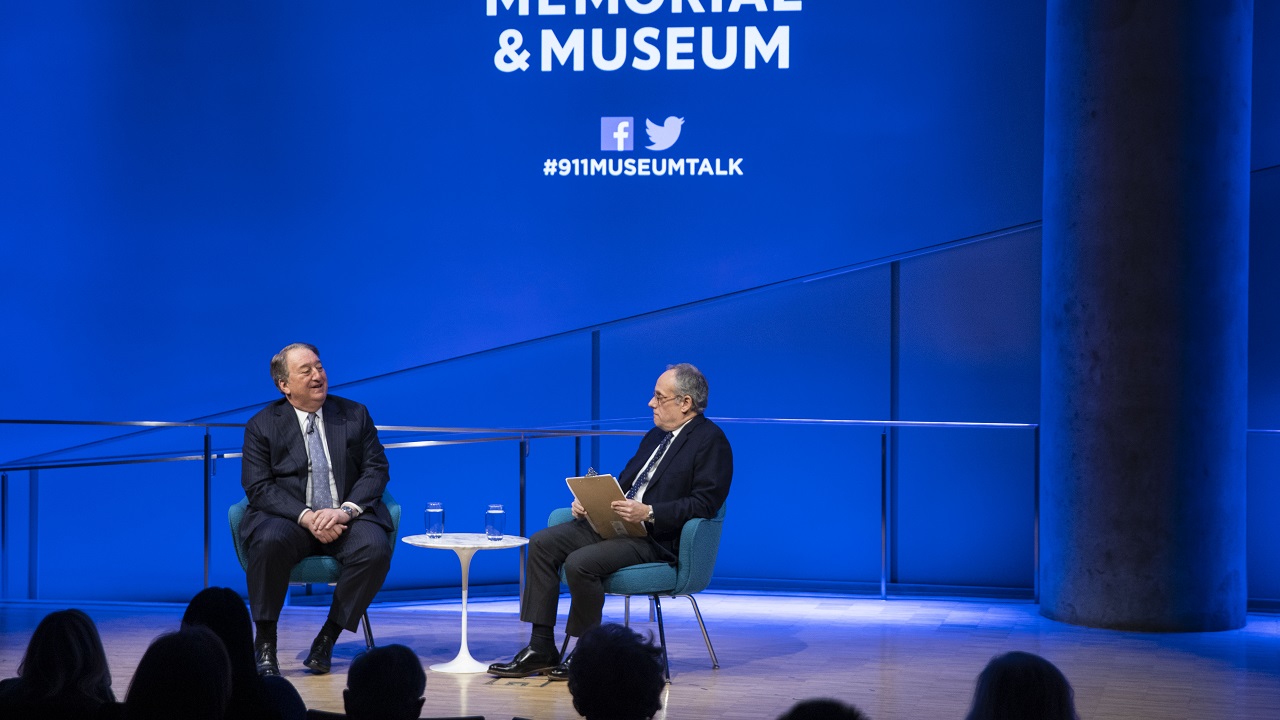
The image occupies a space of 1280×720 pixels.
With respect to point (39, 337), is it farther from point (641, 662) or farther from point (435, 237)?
point (641, 662)

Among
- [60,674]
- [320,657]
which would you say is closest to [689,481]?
[320,657]

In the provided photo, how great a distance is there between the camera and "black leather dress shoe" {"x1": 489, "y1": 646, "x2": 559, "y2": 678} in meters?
4.63

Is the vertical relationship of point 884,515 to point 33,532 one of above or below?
above

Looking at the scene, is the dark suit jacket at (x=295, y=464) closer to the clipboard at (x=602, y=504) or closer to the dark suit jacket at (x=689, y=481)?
the clipboard at (x=602, y=504)

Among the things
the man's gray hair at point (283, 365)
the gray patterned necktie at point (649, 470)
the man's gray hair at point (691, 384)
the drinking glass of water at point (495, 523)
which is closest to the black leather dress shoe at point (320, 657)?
the drinking glass of water at point (495, 523)

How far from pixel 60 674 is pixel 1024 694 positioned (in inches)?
56.3

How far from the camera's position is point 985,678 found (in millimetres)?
1956

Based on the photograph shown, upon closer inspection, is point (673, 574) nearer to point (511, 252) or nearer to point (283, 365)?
point (283, 365)

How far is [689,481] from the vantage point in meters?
4.77

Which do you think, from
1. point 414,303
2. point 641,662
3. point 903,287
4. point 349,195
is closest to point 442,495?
point 414,303

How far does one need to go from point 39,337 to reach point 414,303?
1949 millimetres

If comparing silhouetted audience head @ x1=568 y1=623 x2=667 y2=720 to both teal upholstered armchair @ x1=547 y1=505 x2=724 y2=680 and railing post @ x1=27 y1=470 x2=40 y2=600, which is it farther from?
railing post @ x1=27 y1=470 x2=40 y2=600

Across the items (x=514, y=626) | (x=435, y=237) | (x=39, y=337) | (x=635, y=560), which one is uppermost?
(x=435, y=237)

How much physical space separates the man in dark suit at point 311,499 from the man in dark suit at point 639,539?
540 mm
